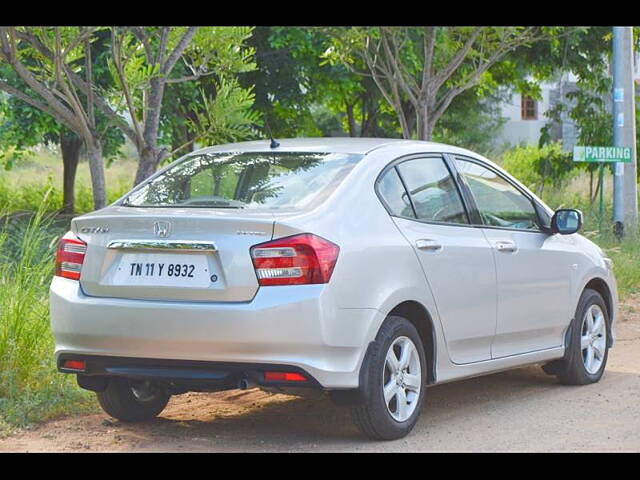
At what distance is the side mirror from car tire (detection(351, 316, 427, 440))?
188 centimetres

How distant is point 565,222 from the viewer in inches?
329

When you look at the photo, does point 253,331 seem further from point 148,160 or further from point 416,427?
point 148,160

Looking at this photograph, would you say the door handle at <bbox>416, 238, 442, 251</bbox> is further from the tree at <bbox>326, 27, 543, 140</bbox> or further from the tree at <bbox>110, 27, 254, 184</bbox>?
the tree at <bbox>326, 27, 543, 140</bbox>

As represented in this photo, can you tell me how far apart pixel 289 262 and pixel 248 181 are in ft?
3.45

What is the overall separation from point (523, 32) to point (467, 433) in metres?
10.9

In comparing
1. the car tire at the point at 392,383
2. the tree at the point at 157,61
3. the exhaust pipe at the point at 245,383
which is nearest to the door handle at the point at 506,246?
the car tire at the point at 392,383

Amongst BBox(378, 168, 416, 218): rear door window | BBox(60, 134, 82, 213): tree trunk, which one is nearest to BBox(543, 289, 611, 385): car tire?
BBox(378, 168, 416, 218): rear door window

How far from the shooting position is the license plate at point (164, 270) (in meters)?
6.24

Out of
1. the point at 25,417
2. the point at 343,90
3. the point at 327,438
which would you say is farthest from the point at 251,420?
the point at 343,90

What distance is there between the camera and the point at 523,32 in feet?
55.9

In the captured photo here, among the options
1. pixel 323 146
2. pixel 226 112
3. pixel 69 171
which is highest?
pixel 226 112

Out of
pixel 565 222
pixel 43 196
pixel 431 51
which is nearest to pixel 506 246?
pixel 565 222

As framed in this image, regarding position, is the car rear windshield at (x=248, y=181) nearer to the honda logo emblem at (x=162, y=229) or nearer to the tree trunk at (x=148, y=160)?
the honda logo emblem at (x=162, y=229)

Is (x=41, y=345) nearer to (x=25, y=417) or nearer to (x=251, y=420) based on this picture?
(x=25, y=417)
